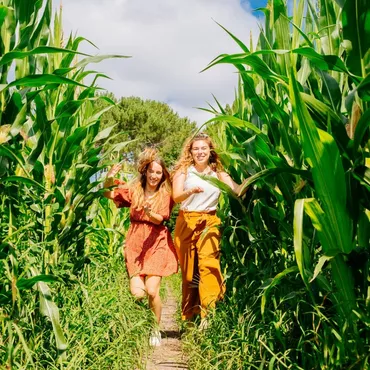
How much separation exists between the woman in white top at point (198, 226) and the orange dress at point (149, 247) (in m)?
0.10

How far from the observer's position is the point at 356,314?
2.29 metres

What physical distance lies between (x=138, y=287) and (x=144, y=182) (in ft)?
3.03

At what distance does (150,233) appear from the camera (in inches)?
194

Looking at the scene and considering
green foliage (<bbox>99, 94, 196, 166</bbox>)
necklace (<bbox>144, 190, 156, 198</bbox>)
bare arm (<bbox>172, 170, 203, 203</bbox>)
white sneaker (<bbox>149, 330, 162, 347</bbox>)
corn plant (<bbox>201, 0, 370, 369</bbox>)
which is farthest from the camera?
green foliage (<bbox>99, 94, 196, 166</bbox>)

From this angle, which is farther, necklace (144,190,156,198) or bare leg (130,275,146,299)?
necklace (144,190,156,198)

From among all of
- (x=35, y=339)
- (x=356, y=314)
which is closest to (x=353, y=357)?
(x=356, y=314)

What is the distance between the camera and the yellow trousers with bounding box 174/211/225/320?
4.59m

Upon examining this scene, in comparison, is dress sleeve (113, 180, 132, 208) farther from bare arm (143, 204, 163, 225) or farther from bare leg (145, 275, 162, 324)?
bare leg (145, 275, 162, 324)

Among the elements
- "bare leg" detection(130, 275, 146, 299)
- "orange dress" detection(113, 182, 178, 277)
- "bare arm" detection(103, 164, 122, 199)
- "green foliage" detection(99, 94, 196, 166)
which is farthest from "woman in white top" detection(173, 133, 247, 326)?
"green foliage" detection(99, 94, 196, 166)

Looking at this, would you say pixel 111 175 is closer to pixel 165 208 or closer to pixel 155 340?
pixel 165 208

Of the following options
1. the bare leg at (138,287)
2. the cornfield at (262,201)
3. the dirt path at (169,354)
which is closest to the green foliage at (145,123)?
the dirt path at (169,354)

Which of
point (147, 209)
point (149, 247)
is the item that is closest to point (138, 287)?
point (149, 247)

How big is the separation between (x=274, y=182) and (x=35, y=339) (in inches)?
57.5

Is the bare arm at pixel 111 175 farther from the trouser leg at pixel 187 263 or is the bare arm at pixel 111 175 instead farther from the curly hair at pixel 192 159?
the trouser leg at pixel 187 263
